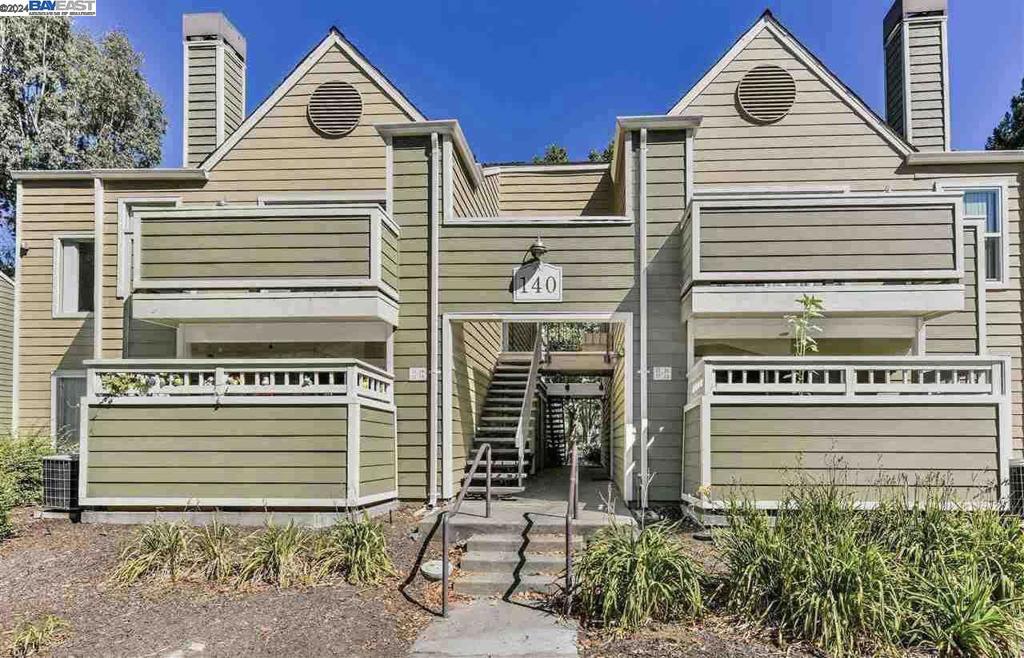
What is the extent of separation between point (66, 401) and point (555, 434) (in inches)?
425

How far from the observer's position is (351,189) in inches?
449

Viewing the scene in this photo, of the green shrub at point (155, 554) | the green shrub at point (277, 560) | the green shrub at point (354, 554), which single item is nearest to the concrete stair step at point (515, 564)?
the green shrub at point (354, 554)

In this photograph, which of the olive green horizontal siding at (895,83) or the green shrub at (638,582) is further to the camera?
the olive green horizontal siding at (895,83)

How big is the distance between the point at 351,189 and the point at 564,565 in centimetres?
695

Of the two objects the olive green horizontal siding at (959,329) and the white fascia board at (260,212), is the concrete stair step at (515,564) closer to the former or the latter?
the white fascia board at (260,212)

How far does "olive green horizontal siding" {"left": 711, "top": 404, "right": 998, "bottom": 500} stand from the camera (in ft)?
25.5

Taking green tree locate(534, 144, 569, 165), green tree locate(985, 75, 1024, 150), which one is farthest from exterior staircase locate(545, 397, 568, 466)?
green tree locate(985, 75, 1024, 150)

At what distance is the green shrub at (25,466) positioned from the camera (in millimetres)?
9445

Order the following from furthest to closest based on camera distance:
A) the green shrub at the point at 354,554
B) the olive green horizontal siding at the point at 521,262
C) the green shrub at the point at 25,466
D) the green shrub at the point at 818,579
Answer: the olive green horizontal siding at the point at 521,262 < the green shrub at the point at 25,466 < the green shrub at the point at 354,554 < the green shrub at the point at 818,579

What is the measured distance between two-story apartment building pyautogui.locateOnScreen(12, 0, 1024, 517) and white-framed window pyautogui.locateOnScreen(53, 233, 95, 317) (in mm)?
36

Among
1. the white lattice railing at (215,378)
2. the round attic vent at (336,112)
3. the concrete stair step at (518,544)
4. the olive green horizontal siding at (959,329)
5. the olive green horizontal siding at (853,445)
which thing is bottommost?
the concrete stair step at (518,544)

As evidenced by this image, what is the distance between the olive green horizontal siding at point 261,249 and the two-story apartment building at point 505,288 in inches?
1.4

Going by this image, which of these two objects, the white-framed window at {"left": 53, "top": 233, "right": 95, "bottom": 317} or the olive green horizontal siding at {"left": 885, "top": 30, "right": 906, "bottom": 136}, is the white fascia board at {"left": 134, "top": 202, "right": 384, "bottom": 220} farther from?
the olive green horizontal siding at {"left": 885, "top": 30, "right": 906, "bottom": 136}

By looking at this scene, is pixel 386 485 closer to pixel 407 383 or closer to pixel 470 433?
pixel 407 383
